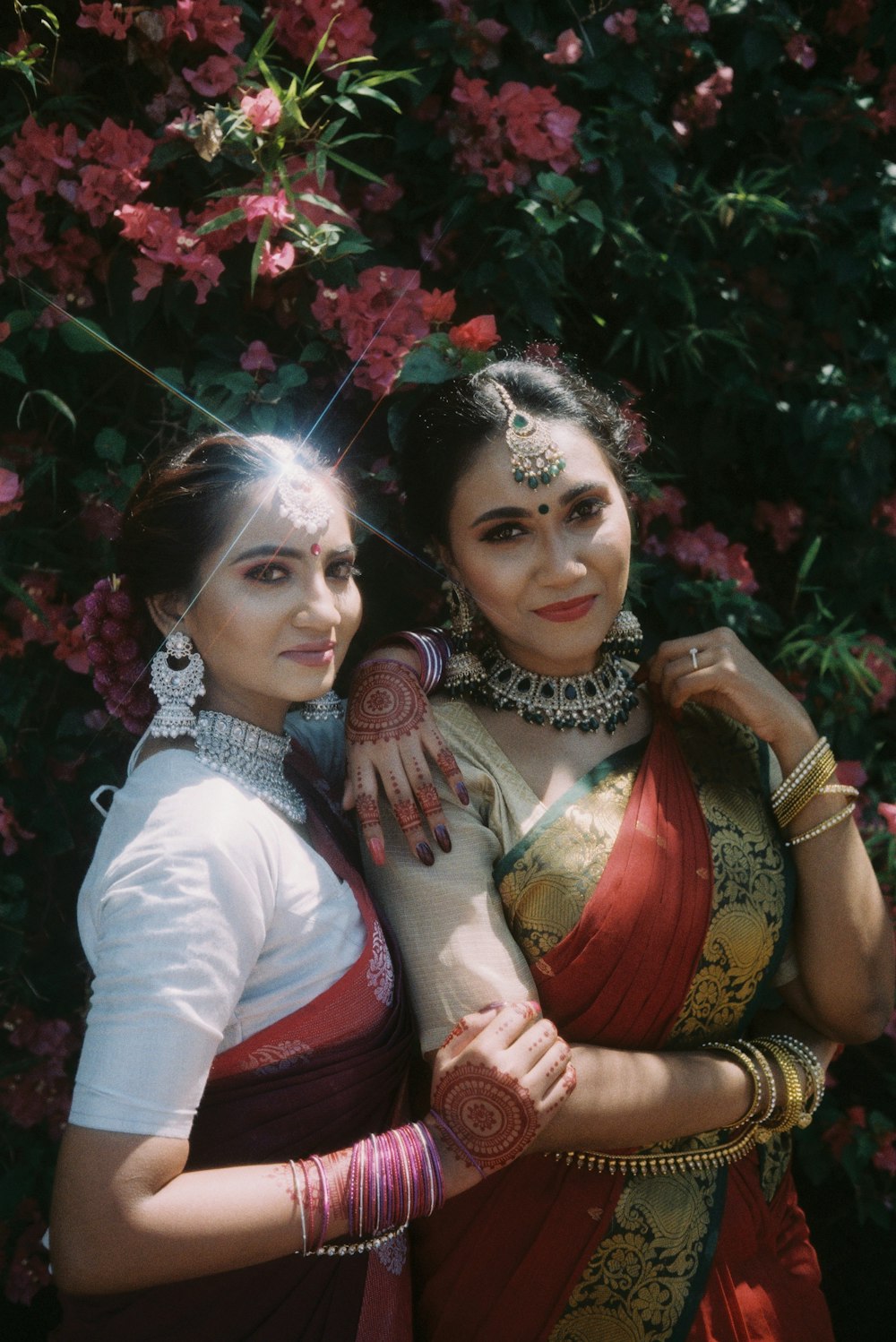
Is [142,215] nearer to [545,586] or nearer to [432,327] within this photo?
[432,327]

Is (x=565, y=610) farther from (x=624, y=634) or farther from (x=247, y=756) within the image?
(x=247, y=756)

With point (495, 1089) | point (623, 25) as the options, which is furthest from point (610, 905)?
point (623, 25)

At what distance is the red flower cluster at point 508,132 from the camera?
1.90m

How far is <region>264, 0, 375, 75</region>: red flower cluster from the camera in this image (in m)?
1.86

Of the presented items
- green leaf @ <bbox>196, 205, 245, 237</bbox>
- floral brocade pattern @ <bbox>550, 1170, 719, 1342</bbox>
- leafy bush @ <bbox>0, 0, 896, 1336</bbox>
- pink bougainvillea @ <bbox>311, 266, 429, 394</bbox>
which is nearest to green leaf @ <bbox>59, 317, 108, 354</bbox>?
leafy bush @ <bbox>0, 0, 896, 1336</bbox>

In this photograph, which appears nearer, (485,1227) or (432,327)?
(485,1227)

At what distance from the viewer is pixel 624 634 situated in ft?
6.07

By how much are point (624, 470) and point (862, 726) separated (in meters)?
0.82

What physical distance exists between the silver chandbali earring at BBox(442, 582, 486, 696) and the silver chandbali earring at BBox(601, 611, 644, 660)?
0.71 ft

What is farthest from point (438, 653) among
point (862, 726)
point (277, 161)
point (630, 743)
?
point (862, 726)

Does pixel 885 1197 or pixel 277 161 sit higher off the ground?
pixel 277 161

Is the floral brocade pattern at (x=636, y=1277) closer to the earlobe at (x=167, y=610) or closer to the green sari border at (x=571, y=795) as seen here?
the green sari border at (x=571, y=795)

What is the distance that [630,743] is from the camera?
5.96 feet

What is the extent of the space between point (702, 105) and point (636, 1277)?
207 cm
